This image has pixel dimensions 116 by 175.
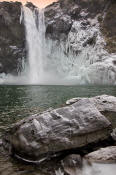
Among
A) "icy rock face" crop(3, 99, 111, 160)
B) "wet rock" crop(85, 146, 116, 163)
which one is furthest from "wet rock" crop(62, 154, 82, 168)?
"icy rock face" crop(3, 99, 111, 160)

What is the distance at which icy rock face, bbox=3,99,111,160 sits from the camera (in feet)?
32.0

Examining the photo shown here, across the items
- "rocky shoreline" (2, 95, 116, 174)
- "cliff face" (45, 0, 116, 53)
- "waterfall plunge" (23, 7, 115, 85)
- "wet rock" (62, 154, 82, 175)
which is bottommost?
"wet rock" (62, 154, 82, 175)

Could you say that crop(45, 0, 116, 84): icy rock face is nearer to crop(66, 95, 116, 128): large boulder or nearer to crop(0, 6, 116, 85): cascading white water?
crop(0, 6, 116, 85): cascading white water

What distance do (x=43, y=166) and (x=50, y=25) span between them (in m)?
83.7

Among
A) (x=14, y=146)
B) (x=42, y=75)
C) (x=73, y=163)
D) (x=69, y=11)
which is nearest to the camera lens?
(x=73, y=163)

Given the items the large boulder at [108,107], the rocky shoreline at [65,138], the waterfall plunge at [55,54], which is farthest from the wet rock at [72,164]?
the waterfall plunge at [55,54]

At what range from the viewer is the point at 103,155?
370 inches

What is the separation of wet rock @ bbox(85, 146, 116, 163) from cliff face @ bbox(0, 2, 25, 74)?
78.2 metres

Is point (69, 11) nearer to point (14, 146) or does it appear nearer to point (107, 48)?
point (107, 48)

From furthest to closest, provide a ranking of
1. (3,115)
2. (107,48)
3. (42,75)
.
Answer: (42,75) → (107,48) → (3,115)

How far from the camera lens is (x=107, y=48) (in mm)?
80312

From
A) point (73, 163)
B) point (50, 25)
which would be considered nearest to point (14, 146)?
point (73, 163)

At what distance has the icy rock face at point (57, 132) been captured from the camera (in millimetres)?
9766

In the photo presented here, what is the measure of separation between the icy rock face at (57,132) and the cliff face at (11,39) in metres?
76.1
